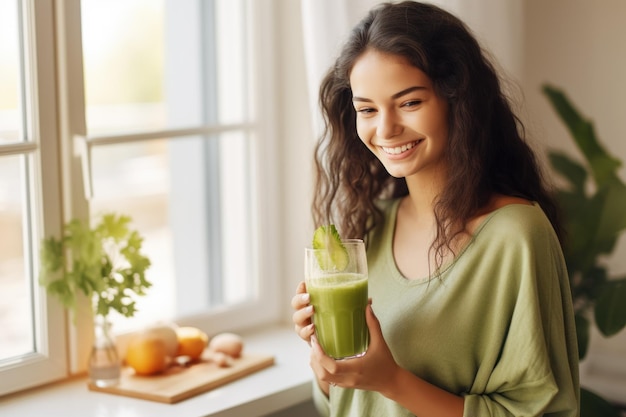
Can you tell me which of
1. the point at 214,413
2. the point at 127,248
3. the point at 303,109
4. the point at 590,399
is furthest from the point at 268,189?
the point at 590,399

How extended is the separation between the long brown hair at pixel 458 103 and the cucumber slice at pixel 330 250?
0.21m

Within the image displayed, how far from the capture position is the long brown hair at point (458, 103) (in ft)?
5.37

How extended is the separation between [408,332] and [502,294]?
200 mm

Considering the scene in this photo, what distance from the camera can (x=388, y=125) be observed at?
1.63 meters

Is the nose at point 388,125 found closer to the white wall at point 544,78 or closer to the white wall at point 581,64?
the white wall at point 544,78

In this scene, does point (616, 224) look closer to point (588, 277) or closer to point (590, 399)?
point (588, 277)

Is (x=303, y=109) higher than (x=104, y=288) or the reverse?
higher

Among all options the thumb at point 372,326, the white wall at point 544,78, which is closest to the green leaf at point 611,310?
the white wall at point 544,78

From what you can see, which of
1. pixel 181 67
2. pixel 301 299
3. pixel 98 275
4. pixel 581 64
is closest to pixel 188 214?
pixel 181 67

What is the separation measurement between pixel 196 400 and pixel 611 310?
1.01 meters

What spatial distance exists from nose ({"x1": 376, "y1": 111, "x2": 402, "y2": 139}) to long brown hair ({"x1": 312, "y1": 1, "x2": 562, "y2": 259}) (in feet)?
0.30

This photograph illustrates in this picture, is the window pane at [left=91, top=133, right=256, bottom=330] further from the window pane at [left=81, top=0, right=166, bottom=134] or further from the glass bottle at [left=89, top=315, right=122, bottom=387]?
the glass bottle at [left=89, top=315, right=122, bottom=387]

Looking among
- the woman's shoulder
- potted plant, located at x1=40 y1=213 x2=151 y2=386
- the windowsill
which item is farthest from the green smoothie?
potted plant, located at x1=40 y1=213 x2=151 y2=386

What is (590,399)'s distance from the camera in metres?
2.18
